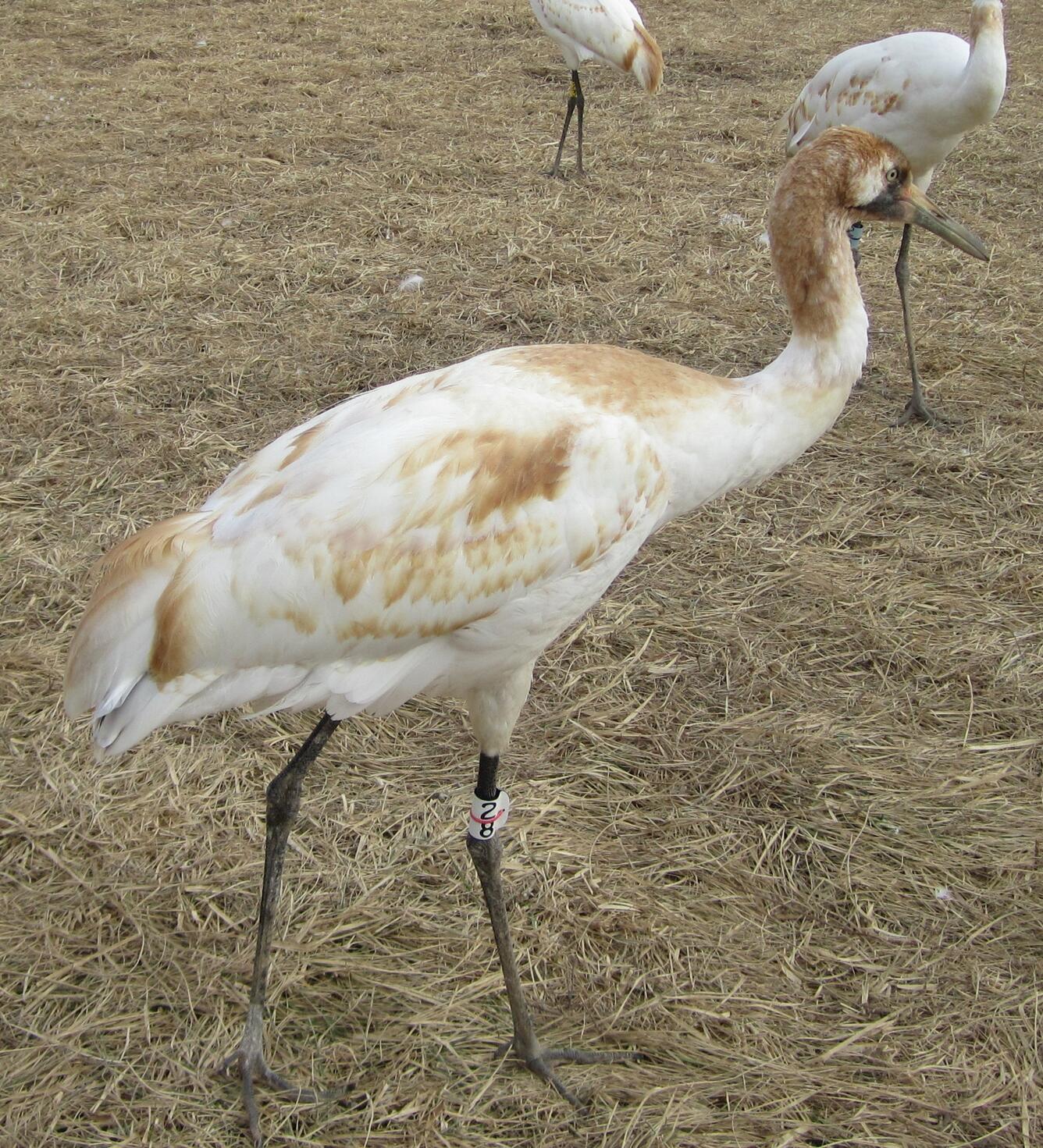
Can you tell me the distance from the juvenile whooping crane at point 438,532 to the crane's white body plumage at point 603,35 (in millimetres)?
6119

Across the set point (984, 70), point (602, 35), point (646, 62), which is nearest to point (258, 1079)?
point (984, 70)

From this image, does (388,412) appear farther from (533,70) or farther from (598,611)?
(533,70)

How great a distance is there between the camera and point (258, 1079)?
2.47 meters

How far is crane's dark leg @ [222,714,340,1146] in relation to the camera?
7.97 ft

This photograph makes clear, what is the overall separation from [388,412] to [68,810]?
58.9 inches

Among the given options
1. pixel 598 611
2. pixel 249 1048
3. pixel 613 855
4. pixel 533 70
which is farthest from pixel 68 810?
pixel 533 70

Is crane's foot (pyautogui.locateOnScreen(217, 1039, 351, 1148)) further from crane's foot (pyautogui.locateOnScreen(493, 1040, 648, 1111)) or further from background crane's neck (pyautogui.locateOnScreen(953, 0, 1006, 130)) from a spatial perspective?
background crane's neck (pyautogui.locateOnScreen(953, 0, 1006, 130))

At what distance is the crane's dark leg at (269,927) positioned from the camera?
95.7 inches

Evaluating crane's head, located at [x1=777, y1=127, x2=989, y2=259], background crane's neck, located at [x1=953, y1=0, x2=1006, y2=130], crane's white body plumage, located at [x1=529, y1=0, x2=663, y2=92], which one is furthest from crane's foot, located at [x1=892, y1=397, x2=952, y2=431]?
crane's white body plumage, located at [x1=529, y1=0, x2=663, y2=92]

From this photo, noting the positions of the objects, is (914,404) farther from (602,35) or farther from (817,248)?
(602,35)

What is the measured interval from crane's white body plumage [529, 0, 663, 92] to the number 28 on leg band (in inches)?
267

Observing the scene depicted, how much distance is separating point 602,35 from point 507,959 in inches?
281

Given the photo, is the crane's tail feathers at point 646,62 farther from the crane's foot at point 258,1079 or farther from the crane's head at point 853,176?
the crane's foot at point 258,1079

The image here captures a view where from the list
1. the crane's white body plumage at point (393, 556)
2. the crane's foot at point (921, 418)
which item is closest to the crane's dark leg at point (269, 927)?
the crane's white body plumage at point (393, 556)
